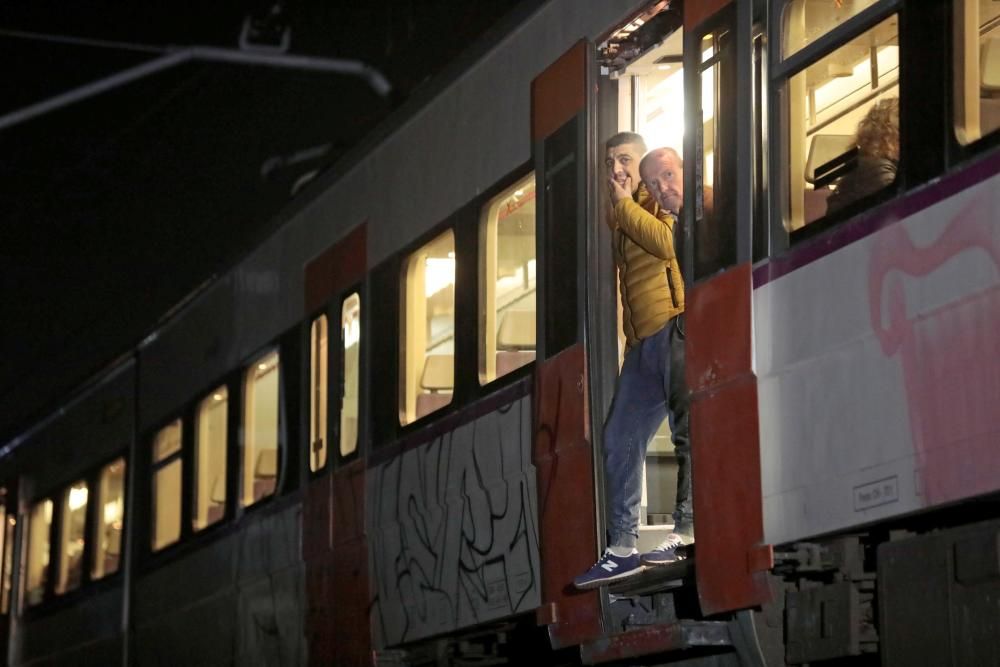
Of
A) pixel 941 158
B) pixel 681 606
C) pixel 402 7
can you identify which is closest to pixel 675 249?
pixel 681 606

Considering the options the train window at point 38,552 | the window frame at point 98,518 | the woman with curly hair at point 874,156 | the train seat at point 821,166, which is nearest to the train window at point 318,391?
the window frame at point 98,518

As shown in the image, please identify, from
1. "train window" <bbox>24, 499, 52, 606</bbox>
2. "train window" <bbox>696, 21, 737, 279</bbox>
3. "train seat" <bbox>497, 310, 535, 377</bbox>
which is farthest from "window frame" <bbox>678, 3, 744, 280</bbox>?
"train window" <bbox>24, 499, 52, 606</bbox>

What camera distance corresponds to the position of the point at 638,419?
6.95 metres

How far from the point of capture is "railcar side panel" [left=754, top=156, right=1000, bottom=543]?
4988mm

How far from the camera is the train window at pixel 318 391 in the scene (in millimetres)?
10203

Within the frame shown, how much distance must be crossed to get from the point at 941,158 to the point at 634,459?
82.7 inches

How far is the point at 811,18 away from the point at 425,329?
11.6ft

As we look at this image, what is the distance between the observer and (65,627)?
15.3 meters

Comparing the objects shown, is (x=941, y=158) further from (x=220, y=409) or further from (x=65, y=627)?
(x=65, y=627)

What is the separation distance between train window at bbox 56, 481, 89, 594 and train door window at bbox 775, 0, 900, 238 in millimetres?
10095

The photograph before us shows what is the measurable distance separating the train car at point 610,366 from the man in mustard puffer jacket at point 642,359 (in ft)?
0.50

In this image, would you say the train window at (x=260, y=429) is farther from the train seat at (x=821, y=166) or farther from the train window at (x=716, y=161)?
the train seat at (x=821, y=166)

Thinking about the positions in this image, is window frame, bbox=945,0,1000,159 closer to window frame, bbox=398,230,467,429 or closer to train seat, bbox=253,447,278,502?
window frame, bbox=398,230,467,429

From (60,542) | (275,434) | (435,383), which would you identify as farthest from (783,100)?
(60,542)
